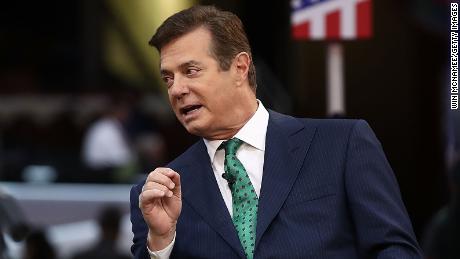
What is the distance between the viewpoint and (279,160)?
11.0ft

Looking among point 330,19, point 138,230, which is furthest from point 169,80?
point 330,19

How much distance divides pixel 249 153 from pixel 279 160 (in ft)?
0.35

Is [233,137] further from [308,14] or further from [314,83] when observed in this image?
[314,83]

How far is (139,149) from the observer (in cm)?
1267

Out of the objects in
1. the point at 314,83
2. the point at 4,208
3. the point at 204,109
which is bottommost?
the point at 4,208

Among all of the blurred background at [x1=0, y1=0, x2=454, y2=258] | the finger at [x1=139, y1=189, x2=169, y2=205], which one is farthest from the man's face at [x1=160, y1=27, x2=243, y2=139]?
A: the blurred background at [x1=0, y1=0, x2=454, y2=258]

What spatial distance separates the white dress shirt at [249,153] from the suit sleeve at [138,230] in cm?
25

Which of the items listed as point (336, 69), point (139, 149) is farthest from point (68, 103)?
point (336, 69)

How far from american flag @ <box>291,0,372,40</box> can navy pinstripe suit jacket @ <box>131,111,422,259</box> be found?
1395 millimetres

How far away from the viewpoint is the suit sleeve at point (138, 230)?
335 centimetres

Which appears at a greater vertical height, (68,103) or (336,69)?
(336,69)

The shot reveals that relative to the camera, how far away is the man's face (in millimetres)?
3281

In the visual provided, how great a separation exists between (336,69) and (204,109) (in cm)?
168

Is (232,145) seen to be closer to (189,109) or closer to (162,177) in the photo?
(189,109)
